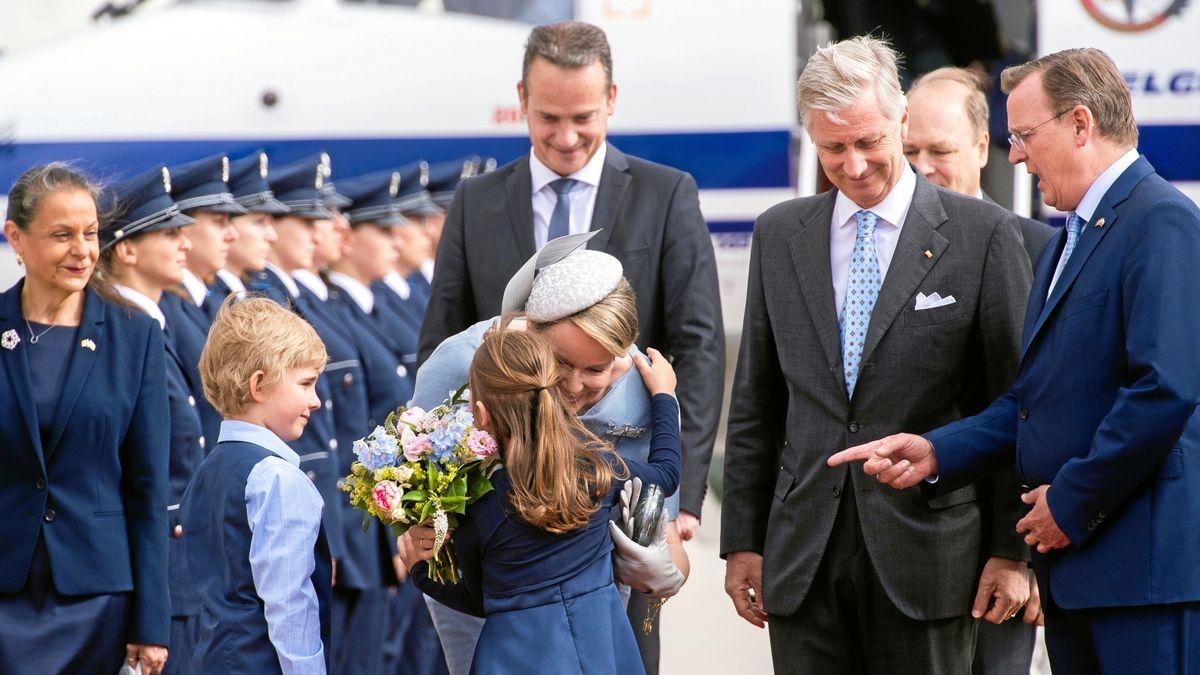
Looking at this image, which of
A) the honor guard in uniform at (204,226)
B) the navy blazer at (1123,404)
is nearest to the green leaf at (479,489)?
the navy blazer at (1123,404)

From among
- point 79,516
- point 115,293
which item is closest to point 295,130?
point 115,293

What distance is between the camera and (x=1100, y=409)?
301 cm

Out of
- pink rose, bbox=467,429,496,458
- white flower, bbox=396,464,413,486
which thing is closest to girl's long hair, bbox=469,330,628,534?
pink rose, bbox=467,429,496,458

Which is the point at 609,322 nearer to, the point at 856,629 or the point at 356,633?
the point at 856,629

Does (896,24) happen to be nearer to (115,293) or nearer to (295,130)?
(295,130)

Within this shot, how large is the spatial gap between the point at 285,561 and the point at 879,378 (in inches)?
53.2

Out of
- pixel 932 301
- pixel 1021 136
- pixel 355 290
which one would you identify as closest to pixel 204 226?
pixel 355 290

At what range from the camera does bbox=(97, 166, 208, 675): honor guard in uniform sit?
16.2ft

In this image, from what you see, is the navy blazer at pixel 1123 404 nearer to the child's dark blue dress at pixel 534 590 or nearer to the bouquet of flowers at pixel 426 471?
the child's dark blue dress at pixel 534 590

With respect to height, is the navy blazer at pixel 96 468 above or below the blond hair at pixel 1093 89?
below

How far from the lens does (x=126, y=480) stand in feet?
13.4

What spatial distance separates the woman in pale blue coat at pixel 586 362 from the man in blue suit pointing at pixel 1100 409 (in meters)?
0.45

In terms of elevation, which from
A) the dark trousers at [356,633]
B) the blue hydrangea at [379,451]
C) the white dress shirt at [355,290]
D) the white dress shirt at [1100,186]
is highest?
the white dress shirt at [1100,186]

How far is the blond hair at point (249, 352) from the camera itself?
3.37 meters
